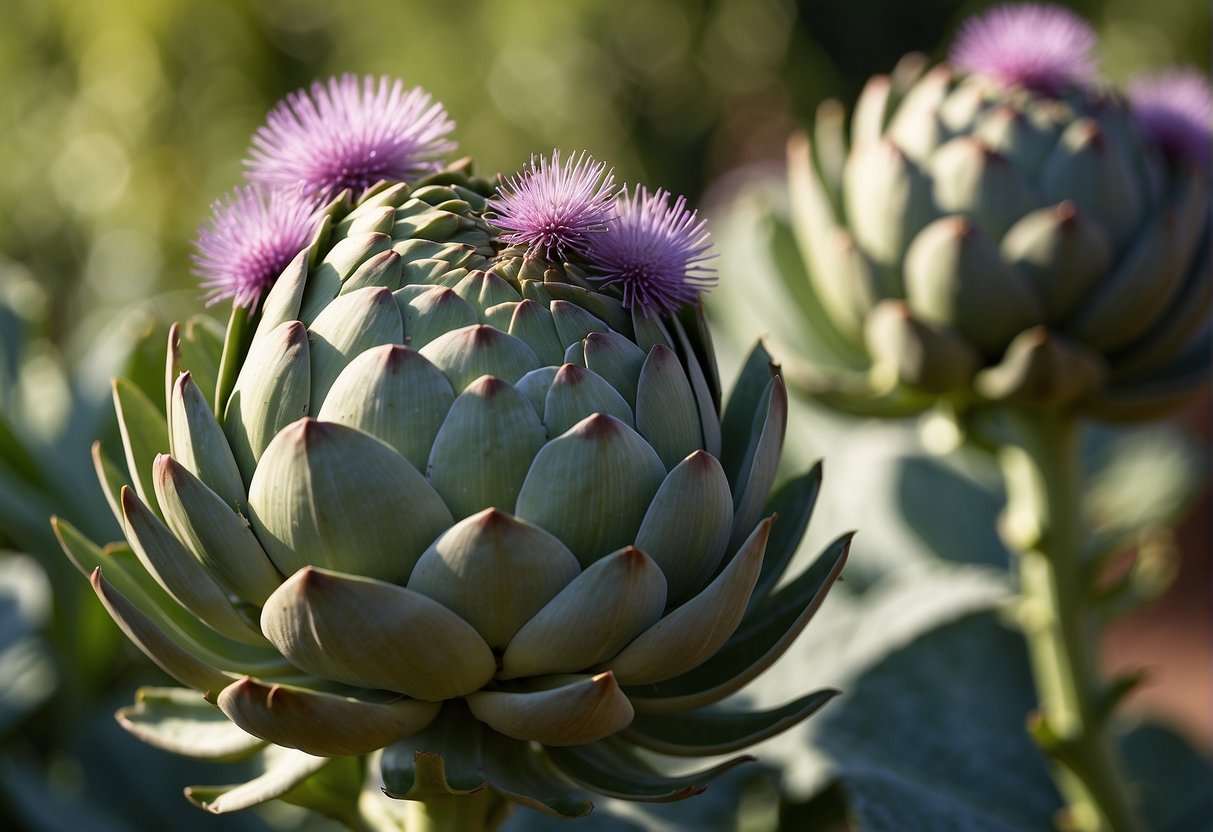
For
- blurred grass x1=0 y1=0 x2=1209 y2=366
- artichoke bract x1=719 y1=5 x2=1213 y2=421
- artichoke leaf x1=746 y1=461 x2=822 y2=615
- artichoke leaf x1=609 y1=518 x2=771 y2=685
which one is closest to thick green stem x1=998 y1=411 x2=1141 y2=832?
artichoke bract x1=719 y1=5 x2=1213 y2=421

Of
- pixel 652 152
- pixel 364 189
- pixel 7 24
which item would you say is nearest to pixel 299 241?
pixel 364 189

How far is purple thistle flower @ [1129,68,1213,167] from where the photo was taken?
0.70 metres

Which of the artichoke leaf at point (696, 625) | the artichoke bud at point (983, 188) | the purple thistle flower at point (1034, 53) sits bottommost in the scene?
the artichoke leaf at point (696, 625)

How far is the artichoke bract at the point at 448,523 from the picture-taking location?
0.38 metres

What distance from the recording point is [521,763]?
44 centimetres

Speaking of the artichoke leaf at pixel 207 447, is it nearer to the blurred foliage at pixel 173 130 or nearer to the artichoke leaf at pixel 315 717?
the artichoke leaf at pixel 315 717

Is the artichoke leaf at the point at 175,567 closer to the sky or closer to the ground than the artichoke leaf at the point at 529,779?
closer to the sky

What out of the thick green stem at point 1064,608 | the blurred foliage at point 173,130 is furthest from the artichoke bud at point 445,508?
the thick green stem at point 1064,608

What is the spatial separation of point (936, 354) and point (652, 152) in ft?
9.39

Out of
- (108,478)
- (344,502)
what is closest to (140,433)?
(108,478)

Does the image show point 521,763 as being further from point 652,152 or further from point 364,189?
point 652,152

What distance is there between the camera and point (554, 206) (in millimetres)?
421

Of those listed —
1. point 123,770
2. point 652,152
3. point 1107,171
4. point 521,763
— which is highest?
point 652,152

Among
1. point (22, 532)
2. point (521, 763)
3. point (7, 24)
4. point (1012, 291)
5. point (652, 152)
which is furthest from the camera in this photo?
point (652, 152)
